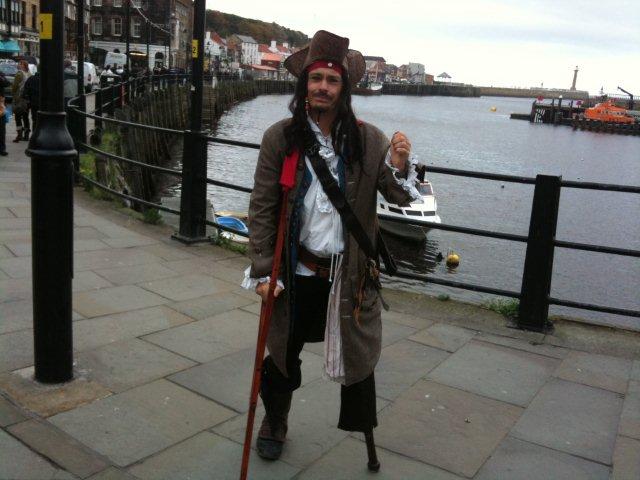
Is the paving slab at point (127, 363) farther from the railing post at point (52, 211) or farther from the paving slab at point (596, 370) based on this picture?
the paving slab at point (596, 370)

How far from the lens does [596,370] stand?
4379mm

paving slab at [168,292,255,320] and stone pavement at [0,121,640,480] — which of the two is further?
paving slab at [168,292,255,320]

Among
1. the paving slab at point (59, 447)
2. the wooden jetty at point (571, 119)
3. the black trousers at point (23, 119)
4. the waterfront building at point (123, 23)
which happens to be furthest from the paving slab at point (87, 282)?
the wooden jetty at point (571, 119)

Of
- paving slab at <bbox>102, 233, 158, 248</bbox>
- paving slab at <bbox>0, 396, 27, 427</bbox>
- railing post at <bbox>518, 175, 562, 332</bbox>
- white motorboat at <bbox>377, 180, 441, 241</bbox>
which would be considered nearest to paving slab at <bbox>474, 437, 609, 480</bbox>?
railing post at <bbox>518, 175, 562, 332</bbox>

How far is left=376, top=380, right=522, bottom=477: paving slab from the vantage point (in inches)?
126

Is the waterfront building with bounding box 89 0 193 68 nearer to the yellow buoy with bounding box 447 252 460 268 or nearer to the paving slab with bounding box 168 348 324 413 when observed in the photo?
the yellow buoy with bounding box 447 252 460 268

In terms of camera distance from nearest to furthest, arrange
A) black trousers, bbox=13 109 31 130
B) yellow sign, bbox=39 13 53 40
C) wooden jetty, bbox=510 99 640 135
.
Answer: yellow sign, bbox=39 13 53 40 < black trousers, bbox=13 109 31 130 < wooden jetty, bbox=510 99 640 135

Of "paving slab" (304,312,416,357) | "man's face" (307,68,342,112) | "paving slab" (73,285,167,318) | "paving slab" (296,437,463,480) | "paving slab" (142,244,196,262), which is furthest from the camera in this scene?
"paving slab" (142,244,196,262)

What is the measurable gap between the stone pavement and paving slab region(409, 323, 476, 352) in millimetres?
20

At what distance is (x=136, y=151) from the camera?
20531 mm

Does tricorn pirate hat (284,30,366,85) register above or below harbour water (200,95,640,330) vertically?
above

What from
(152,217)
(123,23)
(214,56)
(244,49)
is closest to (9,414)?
(152,217)

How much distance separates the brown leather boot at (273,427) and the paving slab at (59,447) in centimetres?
67

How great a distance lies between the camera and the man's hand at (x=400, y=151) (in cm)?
271
